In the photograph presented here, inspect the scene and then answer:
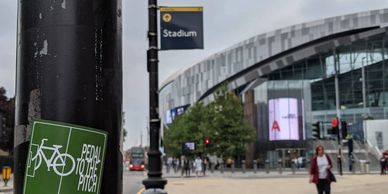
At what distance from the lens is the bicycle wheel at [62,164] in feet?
9.96

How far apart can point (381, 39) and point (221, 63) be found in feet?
105

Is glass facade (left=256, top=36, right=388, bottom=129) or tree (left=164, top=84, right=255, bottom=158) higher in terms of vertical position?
glass facade (left=256, top=36, right=388, bottom=129)

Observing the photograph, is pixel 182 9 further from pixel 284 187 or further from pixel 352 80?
pixel 352 80

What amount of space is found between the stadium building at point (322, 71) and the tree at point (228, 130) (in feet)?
24.7

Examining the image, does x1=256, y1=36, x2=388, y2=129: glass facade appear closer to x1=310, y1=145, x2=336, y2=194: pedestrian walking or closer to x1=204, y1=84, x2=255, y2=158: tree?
x1=204, y1=84, x2=255, y2=158: tree

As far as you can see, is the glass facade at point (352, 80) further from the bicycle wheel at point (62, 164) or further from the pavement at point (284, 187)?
the bicycle wheel at point (62, 164)

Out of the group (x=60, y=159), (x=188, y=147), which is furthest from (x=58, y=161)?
(x=188, y=147)

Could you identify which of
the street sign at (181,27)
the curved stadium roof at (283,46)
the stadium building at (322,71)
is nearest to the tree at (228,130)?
the stadium building at (322,71)

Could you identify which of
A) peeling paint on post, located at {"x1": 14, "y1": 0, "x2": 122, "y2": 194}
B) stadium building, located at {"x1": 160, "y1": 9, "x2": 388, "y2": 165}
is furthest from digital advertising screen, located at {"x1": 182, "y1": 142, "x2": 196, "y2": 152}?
peeling paint on post, located at {"x1": 14, "y1": 0, "x2": 122, "y2": 194}

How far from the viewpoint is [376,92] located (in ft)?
276

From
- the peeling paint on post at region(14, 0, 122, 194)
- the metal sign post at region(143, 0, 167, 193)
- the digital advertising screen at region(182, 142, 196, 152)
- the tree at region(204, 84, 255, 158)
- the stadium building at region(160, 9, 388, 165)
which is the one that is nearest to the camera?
the peeling paint on post at region(14, 0, 122, 194)

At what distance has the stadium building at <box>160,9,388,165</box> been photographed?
3066 inches

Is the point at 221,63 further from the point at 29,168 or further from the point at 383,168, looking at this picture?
the point at 29,168

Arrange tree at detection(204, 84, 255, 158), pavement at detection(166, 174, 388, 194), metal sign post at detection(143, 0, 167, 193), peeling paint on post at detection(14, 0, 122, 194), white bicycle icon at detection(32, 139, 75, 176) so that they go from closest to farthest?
white bicycle icon at detection(32, 139, 75, 176)
peeling paint on post at detection(14, 0, 122, 194)
metal sign post at detection(143, 0, 167, 193)
pavement at detection(166, 174, 388, 194)
tree at detection(204, 84, 255, 158)
